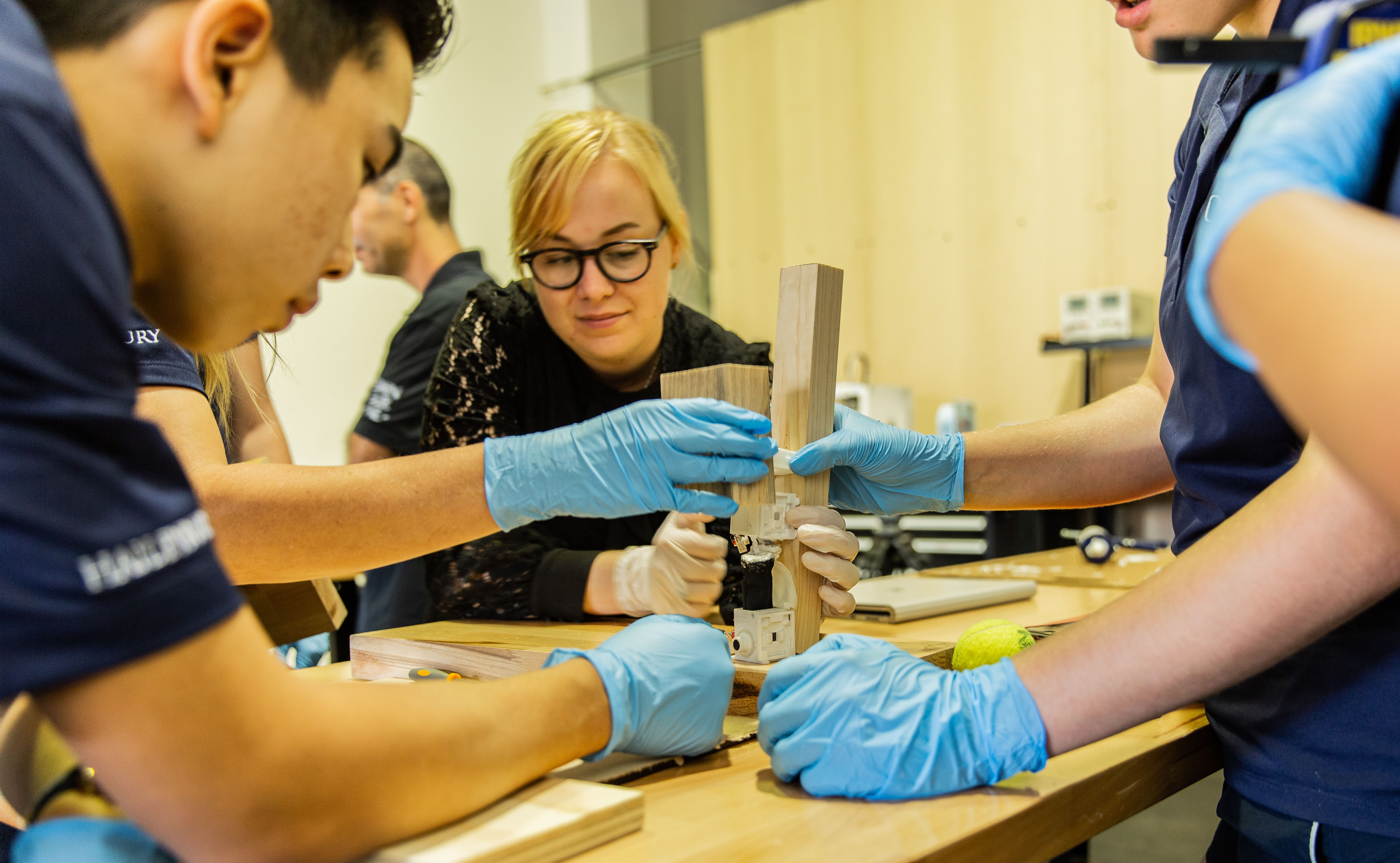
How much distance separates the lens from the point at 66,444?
532 millimetres

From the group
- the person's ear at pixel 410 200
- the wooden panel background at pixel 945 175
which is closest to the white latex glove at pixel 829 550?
the person's ear at pixel 410 200

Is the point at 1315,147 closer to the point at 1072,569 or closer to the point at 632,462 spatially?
the point at 632,462

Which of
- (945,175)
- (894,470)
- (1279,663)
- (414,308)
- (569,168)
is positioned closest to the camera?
(1279,663)

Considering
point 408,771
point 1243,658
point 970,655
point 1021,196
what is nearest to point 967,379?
point 1021,196

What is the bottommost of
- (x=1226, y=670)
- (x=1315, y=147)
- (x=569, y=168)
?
(x=1226, y=670)

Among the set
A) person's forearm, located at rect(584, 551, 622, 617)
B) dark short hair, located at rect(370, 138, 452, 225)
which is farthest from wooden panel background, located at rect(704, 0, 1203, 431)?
person's forearm, located at rect(584, 551, 622, 617)

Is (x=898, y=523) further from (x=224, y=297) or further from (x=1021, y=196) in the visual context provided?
(x=224, y=297)

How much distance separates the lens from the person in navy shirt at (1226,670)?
0.76 metres

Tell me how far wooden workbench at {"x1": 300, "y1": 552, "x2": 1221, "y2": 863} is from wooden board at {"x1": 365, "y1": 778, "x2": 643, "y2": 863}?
2 cm

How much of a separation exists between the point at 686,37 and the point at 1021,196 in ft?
8.98

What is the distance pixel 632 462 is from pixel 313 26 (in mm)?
684

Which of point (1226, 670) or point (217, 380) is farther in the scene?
point (217, 380)

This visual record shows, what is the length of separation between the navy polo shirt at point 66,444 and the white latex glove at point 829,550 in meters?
0.78

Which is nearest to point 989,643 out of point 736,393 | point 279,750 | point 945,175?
point 736,393
